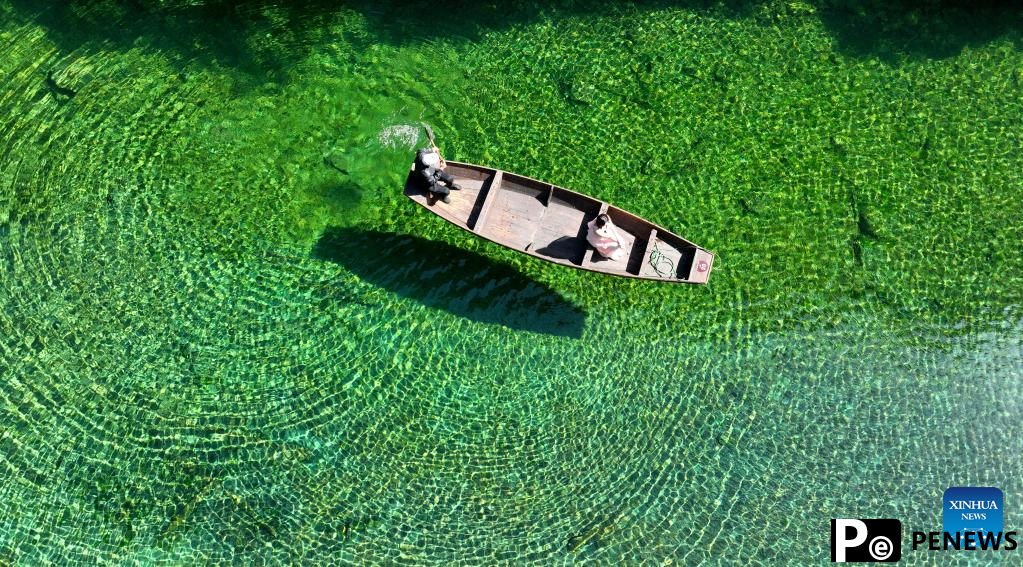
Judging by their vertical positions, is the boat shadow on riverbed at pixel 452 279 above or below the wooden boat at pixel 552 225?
below

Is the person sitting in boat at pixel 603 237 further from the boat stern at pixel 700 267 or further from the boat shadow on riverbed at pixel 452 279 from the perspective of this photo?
the boat shadow on riverbed at pixel 452 279

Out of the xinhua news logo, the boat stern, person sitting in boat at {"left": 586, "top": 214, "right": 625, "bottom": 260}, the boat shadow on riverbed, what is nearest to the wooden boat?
the boat stern

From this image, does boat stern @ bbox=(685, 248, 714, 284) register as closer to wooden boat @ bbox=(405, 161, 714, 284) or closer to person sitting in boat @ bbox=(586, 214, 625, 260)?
wooden boat @ bbox=(405, 161, 714, 284)

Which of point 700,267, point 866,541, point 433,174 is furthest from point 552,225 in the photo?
point 866,541

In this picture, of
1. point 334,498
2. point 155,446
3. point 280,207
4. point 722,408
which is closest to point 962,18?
point 722,408

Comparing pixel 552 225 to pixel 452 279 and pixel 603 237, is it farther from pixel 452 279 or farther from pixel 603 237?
pixel 452 279

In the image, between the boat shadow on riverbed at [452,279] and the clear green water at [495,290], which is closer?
the clear green water at [495,290]

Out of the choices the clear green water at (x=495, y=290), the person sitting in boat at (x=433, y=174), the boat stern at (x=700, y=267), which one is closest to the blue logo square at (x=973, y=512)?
the clear green water at (x=495, y=290)
